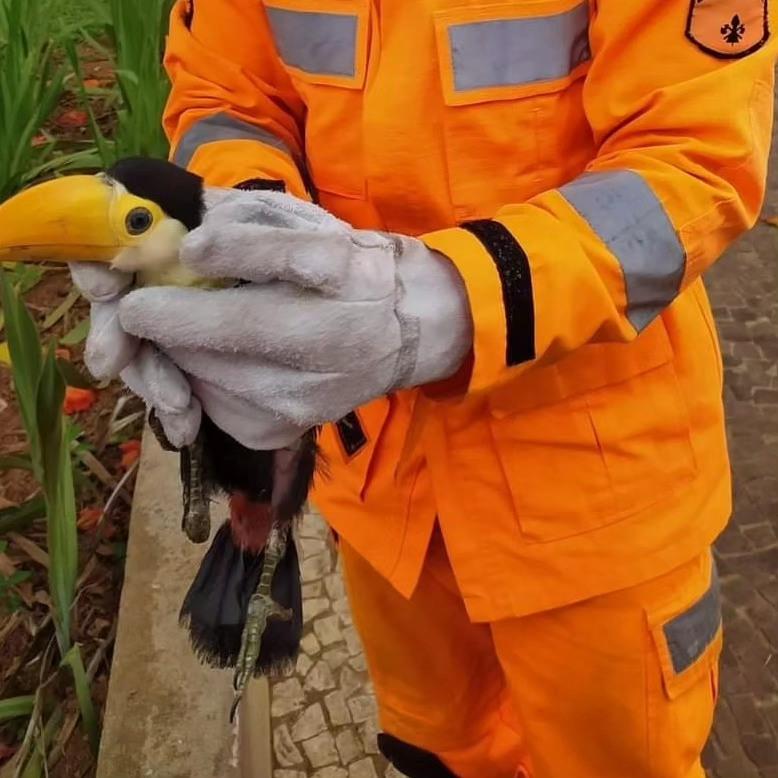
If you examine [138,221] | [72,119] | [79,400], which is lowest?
[79,400]

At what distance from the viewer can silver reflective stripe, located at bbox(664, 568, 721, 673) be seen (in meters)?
1.13

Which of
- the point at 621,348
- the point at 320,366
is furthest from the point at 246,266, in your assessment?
the point at 621,348

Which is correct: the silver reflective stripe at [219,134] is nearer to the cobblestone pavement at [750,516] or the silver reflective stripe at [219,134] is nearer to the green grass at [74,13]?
the cobblestone pavement at [750,516]

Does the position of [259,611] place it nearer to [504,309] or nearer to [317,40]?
[504,309]

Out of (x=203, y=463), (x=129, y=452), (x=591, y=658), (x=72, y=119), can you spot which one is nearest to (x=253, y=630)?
(x=203, y=463)

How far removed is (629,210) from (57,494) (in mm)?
1073

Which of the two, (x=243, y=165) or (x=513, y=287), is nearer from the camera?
(x=513, y=287)

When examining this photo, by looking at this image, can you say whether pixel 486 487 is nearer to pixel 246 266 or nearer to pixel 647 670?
pixel 647 670

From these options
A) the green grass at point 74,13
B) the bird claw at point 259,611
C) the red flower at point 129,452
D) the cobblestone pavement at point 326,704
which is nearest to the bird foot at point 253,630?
the bird claw at point 259,611

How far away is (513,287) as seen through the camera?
2.76ft

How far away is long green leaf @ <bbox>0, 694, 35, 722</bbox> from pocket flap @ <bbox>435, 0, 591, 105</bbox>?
129 cm

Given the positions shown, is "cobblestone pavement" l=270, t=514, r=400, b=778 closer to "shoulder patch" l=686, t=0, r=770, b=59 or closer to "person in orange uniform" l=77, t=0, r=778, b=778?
"person in orange uniform" l=77, t=0, r=778, b=778

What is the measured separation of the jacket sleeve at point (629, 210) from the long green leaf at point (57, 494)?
91 centimetres

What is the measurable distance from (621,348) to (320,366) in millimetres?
354
